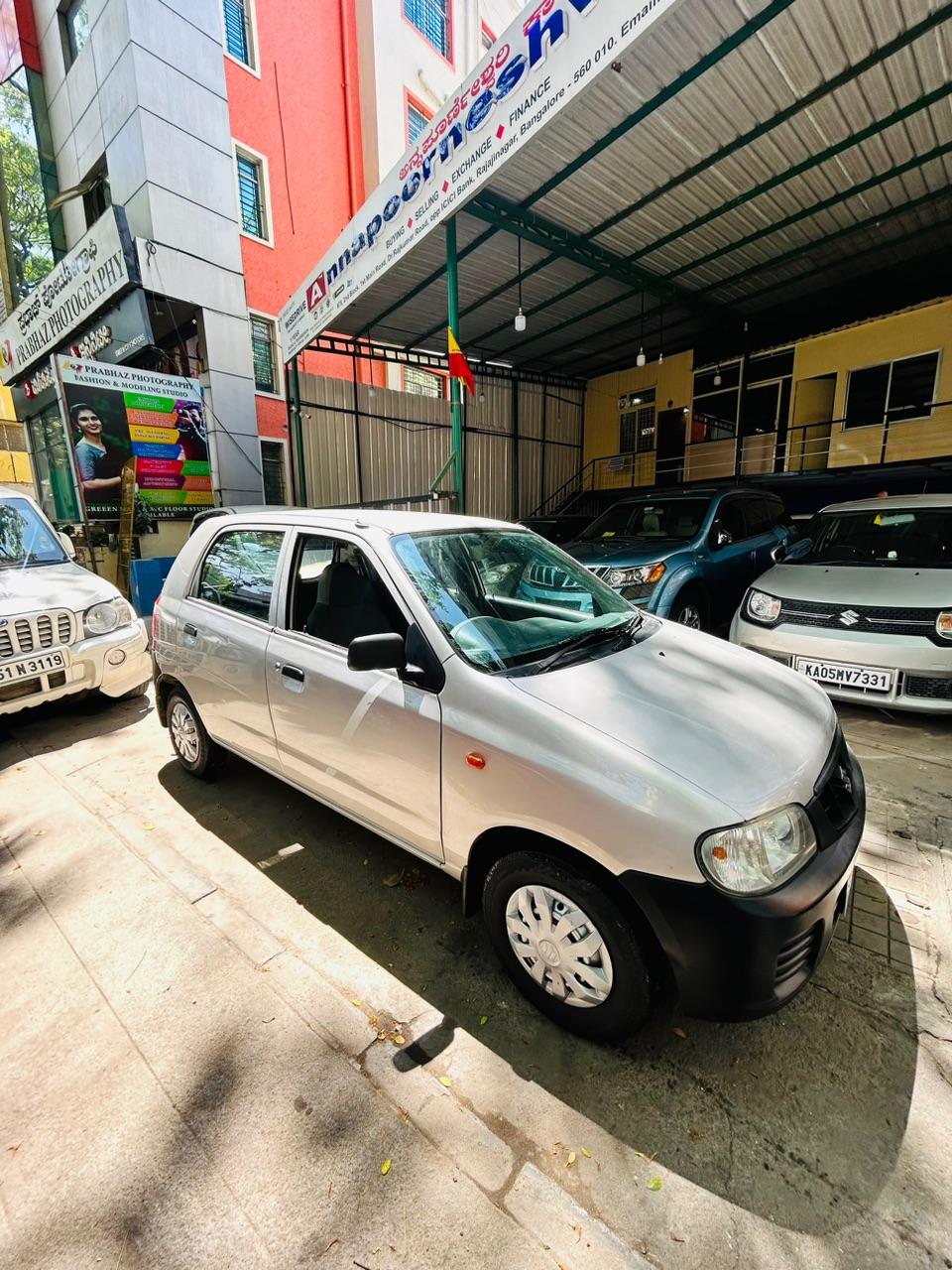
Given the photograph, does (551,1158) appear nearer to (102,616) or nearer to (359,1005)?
(359,1005)

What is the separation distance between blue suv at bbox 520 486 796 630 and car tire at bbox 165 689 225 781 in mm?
4073

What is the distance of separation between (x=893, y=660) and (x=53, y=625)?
251 inches

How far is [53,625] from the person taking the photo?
436 centimetres

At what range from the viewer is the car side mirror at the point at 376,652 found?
2.07m

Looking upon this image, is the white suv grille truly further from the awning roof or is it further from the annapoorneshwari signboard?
the awning roof

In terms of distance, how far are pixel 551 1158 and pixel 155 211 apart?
1225cm

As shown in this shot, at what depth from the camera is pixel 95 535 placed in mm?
9219

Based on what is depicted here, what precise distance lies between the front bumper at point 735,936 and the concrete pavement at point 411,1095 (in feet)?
1.31

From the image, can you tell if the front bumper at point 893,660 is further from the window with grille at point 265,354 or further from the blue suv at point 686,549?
the window with grille at point 265,354

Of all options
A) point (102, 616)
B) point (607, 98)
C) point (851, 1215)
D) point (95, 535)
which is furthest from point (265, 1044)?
point (95, 535)

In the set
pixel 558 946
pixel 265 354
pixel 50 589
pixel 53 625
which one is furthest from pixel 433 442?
pixel 558 946

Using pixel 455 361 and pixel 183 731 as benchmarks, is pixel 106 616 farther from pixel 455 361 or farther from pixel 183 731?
pixel 455 361

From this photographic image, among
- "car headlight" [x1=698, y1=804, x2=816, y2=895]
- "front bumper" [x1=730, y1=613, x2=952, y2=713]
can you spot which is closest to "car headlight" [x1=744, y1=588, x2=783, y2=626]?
"front bumper" [x1=730, y1=613, x2=952, y2=713]

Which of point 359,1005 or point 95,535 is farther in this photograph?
point 95,535
